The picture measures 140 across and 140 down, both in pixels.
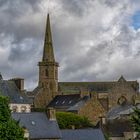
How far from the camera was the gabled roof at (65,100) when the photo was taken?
133 metres

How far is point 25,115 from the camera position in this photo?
73.4 metres

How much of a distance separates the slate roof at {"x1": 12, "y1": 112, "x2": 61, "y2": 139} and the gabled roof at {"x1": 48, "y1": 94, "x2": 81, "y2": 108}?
57553 millimetres

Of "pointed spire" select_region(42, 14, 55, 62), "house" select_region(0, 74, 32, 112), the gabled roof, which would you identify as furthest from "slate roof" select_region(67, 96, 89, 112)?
"pointed spire" select_region(42, 14, 55, 62)

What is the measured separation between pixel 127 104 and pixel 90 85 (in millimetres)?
34240

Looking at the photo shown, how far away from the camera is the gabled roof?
437 ft

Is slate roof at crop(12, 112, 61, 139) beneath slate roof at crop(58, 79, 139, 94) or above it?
beneath

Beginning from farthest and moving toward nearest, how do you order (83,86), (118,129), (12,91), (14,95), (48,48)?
1. (83,86)
2. (48,48)
3. (14,95)
4. (12,91)
5. (118,129)

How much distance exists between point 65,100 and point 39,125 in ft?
217

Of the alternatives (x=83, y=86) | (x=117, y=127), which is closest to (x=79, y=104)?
(x=117, y=127)

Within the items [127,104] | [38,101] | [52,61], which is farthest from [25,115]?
[52,61]

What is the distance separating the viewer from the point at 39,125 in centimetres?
7244

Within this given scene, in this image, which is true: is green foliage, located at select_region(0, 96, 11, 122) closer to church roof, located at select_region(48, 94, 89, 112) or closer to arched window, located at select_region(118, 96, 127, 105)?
church roof, located at select_region(48, 94, 89, 112)

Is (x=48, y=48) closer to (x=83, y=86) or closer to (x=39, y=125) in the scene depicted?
(x=83, y=86)

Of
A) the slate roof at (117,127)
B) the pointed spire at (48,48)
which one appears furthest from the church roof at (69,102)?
the slate roof at (117,127)
